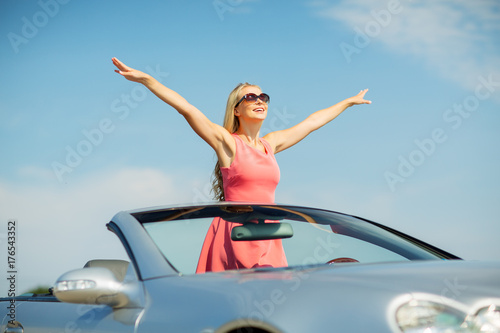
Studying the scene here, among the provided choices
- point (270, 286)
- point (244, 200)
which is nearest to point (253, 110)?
point (244, 200)

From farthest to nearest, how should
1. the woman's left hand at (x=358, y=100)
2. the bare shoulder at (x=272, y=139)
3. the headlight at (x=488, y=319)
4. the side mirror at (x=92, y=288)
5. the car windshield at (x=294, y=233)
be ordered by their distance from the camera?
the woman's left hand at (x=358, y=100) < the bare shoulder at (x=272, y=139) < the car windshield at (x=294, y=233) < the side mirror at (x=92, y=288) < the headlight at (x=488, y=319)

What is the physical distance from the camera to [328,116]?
6176 millimetres

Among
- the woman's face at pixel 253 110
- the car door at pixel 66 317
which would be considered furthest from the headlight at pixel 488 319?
the woman's face at pixel 253 110

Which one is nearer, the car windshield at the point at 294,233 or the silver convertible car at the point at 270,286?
the silver convertible car at the point at 270,286

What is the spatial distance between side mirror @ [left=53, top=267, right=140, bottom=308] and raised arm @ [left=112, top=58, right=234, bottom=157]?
7.76 ft

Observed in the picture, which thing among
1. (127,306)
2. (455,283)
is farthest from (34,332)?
(455,283)

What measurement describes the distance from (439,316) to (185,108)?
10.3 feet

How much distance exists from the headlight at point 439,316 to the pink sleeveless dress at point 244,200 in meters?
1.18

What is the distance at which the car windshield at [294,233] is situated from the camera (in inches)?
128

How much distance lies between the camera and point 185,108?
4.95 meters

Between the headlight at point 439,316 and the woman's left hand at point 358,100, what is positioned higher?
the woman's left hand at point 358,100

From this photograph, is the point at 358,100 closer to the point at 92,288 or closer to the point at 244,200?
the point at 244,200

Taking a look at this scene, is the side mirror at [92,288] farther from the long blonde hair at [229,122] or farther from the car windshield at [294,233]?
the long blonde hair at [229,122]

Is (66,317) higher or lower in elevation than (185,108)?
lower
